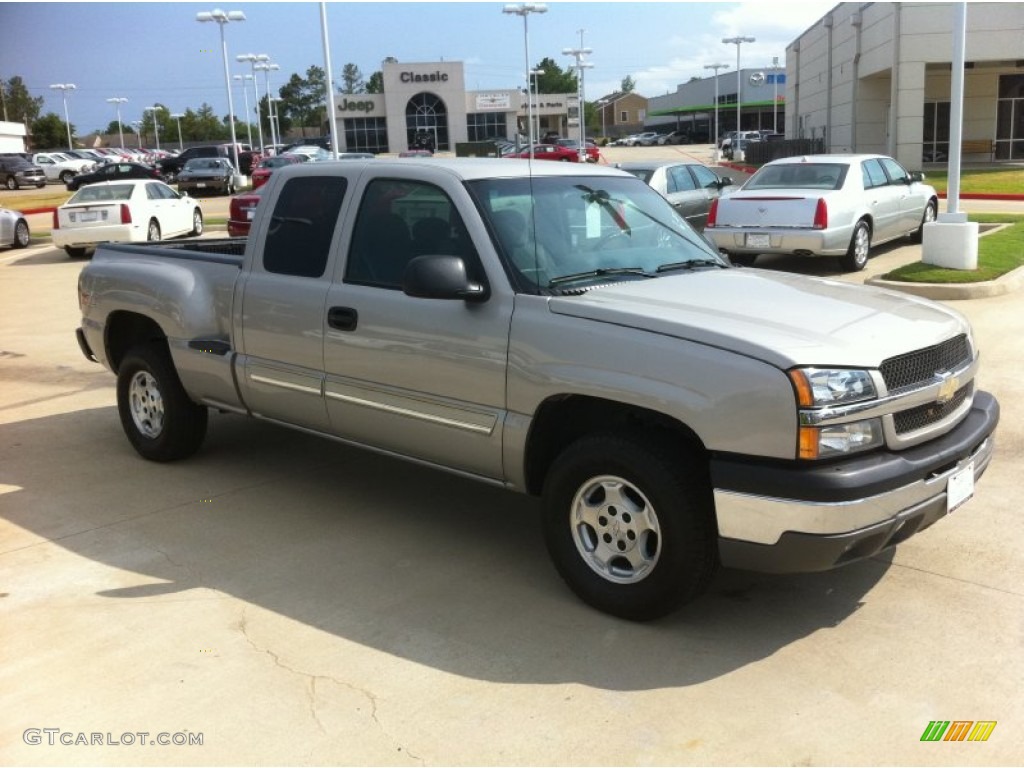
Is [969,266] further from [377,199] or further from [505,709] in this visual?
[505,709]

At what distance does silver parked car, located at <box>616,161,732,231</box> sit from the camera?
47.1 feet

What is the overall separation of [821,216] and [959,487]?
9.15 m

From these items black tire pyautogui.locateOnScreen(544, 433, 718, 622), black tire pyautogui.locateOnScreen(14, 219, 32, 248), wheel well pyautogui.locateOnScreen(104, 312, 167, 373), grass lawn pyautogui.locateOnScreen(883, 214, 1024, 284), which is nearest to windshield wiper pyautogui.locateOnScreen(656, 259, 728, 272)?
black tire pyautogui.locateOnScreen(544, 433, 718, 622)

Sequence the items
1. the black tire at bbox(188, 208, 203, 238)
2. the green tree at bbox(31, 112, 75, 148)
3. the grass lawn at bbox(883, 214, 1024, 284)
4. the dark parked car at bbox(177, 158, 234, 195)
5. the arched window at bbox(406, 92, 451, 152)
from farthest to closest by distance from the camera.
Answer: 1. the green tree at bbox(31, 112, 75, 148)
2. the arched window at bbox(406, 92, 451, 152)
3. the dark parked car at bbox(177, 158, 234, 195)
4. the black tire at bbox(188, 208, 203, 238)
5. the grass lawn at bbox(883, 214, 1024, 284)

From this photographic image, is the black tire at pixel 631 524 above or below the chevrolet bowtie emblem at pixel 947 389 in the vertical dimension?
below

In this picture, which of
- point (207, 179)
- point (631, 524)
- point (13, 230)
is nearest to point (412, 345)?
point (631, 524)

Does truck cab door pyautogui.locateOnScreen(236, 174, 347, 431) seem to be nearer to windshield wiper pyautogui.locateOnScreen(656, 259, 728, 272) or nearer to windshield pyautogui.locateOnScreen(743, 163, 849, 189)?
windshield wiper pyautogui.locateOnScreen(656, 259, 728, 272)

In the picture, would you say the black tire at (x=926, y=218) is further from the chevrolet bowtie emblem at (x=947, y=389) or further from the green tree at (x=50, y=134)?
the green tree at (x=50, y=134)

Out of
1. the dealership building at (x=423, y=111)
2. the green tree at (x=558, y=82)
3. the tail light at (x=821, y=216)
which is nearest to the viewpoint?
the tail light at (x=821, y=216)

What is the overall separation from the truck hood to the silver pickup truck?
0.01 metres

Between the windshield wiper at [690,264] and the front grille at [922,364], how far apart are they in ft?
4.16

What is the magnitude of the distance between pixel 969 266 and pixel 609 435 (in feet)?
31.4

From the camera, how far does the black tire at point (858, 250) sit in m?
13.2
